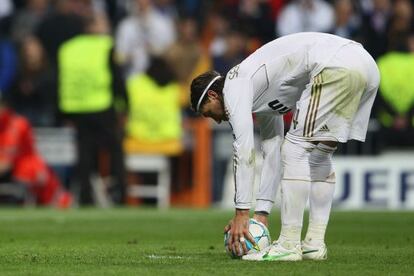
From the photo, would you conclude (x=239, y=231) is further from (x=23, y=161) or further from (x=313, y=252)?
(x=23, y=161)

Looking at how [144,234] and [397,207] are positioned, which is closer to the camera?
[144,234]

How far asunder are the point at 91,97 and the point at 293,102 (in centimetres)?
1008

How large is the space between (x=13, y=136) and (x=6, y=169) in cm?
54

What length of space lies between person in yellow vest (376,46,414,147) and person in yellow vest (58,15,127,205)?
386cm

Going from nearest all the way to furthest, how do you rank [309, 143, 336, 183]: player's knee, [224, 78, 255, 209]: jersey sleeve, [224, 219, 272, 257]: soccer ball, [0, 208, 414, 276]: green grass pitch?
[0, 208, 414, 276]: green grass pitch < [224, 78, 255, 209]: jersey sleeve < [224, 219, 272, 257]: soccer ball < [309, 143, 336, 183]: player's knee

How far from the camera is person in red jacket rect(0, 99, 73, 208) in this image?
19219 millimetres

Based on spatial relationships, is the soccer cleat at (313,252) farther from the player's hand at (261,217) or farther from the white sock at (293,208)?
the player's hand at (261,217)

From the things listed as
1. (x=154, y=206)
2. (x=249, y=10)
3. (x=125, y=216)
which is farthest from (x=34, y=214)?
(x=249, y=10)

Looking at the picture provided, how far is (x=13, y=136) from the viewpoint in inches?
757

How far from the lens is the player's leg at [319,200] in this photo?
9.68 m

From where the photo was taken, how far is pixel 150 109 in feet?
65.1

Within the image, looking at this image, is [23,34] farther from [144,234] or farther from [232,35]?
[144,234]


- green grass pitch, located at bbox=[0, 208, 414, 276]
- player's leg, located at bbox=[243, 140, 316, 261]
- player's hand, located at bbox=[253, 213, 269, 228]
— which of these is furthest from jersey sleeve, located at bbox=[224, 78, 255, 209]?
player's hand, located at bbox=[253, 213, 269, 228]

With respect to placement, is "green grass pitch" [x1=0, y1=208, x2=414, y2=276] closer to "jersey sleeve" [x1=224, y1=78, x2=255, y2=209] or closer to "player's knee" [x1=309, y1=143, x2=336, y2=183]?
"jersey sleeve" [x1=224, y1=78, x2=255, y2=209]
